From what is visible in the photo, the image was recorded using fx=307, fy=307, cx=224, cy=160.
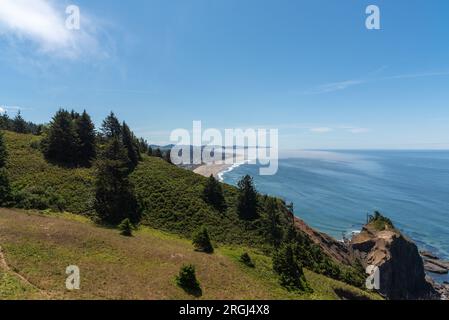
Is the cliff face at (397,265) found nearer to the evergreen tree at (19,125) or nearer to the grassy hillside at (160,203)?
the grassy hillside at (160,203)

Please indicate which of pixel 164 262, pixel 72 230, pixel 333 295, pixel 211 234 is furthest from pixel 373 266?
pixel 72 230

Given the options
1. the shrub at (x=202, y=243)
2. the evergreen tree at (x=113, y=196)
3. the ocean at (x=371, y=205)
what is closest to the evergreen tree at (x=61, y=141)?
the evergreen tree at (x=113, y=196)

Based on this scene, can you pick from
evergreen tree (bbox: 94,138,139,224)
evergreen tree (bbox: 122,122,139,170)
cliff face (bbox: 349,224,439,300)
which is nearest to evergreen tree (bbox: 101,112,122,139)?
evergreen tree (bbox: 122,122,139,170)

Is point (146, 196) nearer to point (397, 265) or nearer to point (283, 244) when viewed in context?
point (283, 244)

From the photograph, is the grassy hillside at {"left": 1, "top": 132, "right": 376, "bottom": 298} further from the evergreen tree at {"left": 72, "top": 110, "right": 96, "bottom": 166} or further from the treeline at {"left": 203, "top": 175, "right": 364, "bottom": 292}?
the evergreen tree at {"left": 72, "top": 110, "right": 96, "bottom": 166}

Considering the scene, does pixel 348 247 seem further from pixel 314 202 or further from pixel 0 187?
pixel 0 187

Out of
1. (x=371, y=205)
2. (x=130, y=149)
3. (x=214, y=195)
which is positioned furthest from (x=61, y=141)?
(x=371, y=205)
